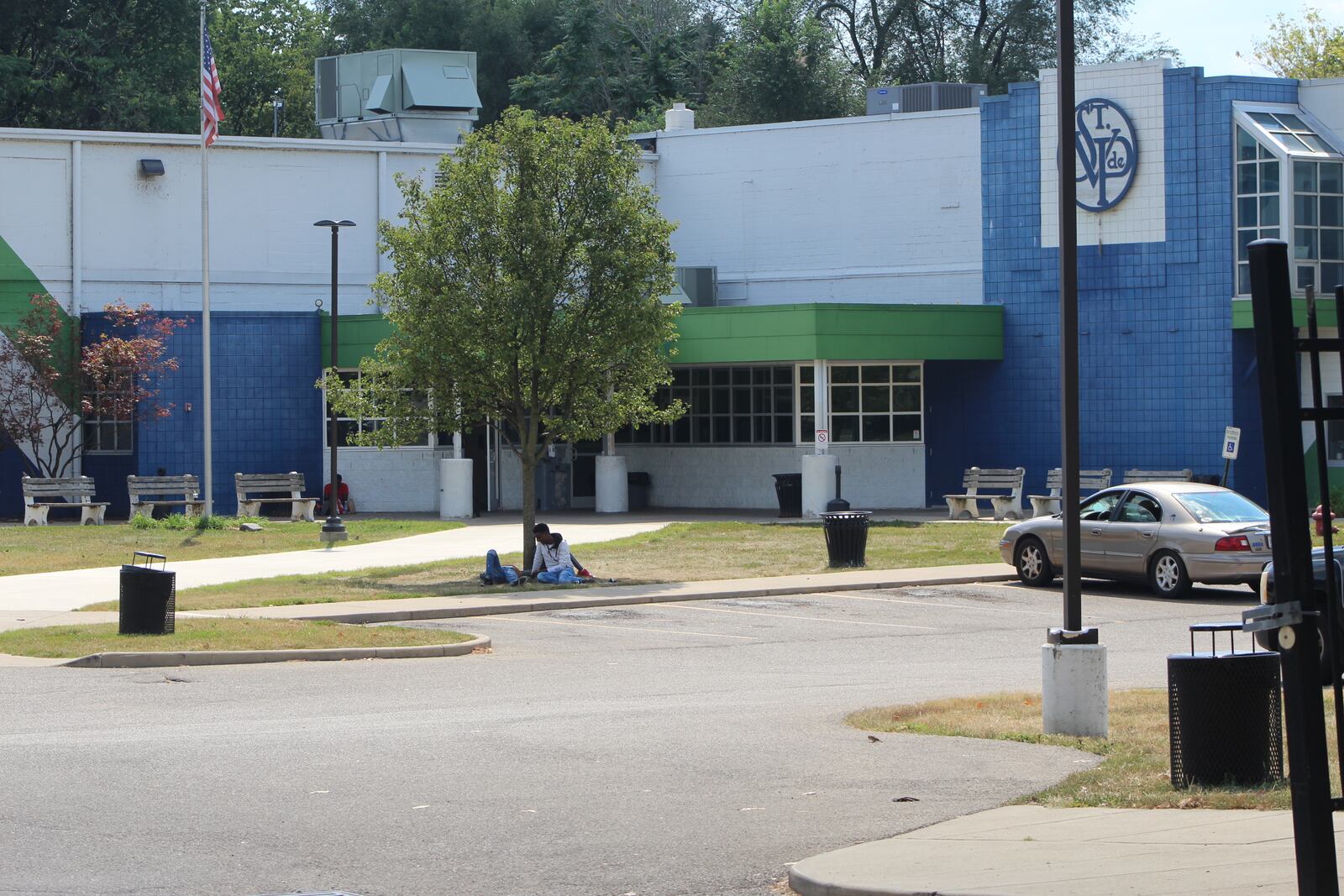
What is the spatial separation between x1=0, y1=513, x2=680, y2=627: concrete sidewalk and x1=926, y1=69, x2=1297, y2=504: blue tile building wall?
826 cm

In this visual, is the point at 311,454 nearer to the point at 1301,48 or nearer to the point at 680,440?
the point at 680,440

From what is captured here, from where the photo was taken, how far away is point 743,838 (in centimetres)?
860

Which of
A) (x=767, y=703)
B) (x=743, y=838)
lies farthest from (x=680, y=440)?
(x=743, y=838)

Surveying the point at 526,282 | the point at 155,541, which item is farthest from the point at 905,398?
the point at 155,541

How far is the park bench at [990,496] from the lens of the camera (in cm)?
3606

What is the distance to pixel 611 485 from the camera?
128 ft

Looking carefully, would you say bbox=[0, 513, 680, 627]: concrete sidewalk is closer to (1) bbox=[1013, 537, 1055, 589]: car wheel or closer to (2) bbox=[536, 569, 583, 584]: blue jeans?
(2) bbox=[536, 569, 583, 584]: blue jeans

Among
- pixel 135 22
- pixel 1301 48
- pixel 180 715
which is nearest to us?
pixel 180 715

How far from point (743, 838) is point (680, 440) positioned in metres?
32.8

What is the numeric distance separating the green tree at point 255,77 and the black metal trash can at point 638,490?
33766mm

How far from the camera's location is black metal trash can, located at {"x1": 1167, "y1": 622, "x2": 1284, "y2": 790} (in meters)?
9.36

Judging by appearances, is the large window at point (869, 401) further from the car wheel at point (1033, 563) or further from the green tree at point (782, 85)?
the green tree at point (782, 85)

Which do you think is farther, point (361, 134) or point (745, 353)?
point (361, 134)

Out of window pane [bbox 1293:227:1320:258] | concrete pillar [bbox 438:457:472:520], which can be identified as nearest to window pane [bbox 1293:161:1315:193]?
window pane [bbox 1293:227:1320:258]
